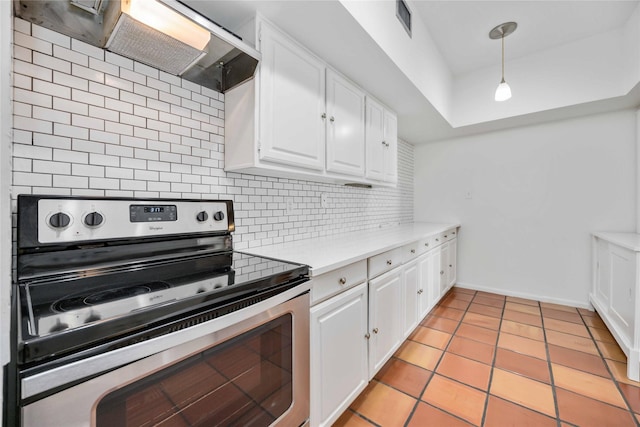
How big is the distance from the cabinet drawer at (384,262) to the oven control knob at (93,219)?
125 centimetres

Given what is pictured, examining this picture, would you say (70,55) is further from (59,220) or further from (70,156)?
(59,220)

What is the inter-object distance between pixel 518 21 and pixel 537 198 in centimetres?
187

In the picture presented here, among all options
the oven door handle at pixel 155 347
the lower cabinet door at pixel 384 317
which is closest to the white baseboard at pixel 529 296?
the lower cabinet door at pixel 384 317

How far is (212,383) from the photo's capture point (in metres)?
0.81

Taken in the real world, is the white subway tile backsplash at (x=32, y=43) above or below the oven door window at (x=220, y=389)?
above

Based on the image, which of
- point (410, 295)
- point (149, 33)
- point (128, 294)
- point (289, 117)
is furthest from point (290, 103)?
point (410, 295)

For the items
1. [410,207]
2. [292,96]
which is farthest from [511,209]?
[292,96]

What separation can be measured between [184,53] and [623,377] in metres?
3.10

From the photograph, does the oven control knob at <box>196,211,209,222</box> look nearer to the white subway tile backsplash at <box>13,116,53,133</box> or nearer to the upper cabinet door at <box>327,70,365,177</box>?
the white subway tile backsplash at <box>13,116,53,133</box>

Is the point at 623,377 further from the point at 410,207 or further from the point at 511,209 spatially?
the point at 410,207

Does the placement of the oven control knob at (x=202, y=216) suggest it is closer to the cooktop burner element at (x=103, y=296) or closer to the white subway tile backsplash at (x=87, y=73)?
the cooktop burner element at (x=103, y=296)

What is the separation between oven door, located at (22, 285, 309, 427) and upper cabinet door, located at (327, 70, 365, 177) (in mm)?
1036

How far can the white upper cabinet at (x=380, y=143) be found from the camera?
217cm

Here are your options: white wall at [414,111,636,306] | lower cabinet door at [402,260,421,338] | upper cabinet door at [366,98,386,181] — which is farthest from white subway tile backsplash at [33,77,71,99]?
white wall at [414,111,636,306]
